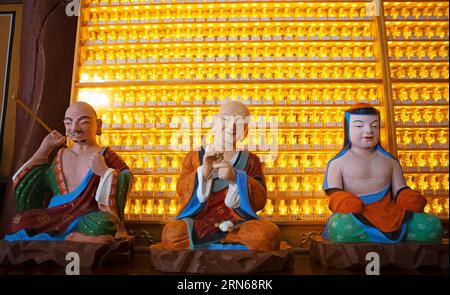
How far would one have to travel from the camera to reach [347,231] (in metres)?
3.01

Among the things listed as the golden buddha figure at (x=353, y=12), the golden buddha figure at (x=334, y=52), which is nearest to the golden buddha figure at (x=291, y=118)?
the golden buddha figure at (x=334, y=52)

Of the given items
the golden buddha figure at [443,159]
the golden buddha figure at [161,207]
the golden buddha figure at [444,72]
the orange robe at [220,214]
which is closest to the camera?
the orange robe at [220,214]

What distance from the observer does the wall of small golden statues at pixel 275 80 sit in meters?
4.43

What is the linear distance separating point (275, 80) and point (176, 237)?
240 cm

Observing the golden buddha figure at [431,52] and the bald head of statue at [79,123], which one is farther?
the golden buddha figure at [431,52]

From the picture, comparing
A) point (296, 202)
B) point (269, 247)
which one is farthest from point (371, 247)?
point (296, 202)

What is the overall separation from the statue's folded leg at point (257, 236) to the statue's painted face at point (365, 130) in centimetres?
124

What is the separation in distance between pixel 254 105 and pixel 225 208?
1.66 metres

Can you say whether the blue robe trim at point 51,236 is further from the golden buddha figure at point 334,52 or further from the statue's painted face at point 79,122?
the golden buddha figure at point 334,52

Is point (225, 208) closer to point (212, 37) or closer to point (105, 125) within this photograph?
point (105, 125)

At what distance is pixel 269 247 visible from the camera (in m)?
2.84

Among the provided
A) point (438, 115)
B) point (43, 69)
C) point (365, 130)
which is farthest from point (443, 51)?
point (43, 69)

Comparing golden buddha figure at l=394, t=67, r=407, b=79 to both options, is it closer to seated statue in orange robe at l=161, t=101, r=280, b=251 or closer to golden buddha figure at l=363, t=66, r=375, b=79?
golden buddha figure at l=363, t=66, r=375, b=79
